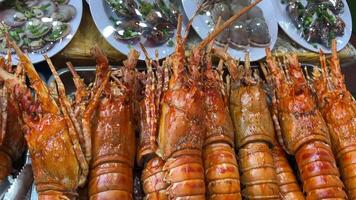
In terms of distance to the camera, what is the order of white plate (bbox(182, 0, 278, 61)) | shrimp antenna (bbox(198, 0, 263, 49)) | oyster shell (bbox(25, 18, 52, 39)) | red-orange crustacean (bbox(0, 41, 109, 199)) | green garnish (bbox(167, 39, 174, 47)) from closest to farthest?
red-orange crustacean (bbox(0, 41, 109, 199))
shrimp antenna (bbox(198, 0, 263, 49))
oyster shell (bbox(25, 18, 52, 39))
green garnish (bbox(167, 39, 174, 47))
white plate (bbox(182, 0, 278, 61))

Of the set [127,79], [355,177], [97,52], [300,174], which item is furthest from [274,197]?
[97,52]

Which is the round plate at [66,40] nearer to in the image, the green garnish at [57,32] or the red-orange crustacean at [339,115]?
the green garnish at [57,32]

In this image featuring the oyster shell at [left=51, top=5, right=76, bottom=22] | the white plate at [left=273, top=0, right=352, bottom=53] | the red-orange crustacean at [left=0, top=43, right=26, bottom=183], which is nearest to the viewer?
the red-orange crustacean at [left=0, top=43, right=26, bottom=183]

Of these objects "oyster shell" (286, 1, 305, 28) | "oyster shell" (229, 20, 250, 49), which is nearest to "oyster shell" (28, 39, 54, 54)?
"oyster shell" (229, 20, 250, 49)

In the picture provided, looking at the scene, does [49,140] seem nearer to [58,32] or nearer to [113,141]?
[113,141]

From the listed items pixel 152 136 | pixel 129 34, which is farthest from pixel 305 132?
pixel 129 34

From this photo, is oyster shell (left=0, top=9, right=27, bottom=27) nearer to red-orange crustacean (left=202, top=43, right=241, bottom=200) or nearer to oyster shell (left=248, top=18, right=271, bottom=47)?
red-orange crustacean (left=202, top=43, right=241, bottom=200)

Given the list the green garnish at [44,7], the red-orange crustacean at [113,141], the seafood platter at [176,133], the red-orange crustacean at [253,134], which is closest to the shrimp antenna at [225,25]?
the seafood platter at [176,133]
